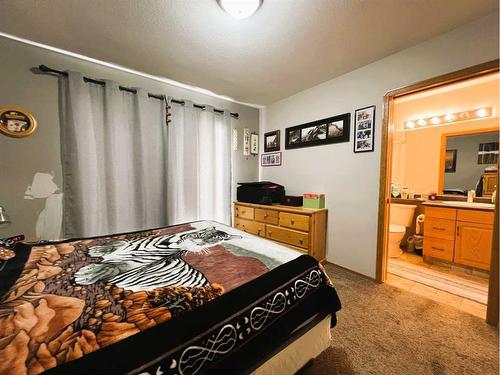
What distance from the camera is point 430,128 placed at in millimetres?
3072

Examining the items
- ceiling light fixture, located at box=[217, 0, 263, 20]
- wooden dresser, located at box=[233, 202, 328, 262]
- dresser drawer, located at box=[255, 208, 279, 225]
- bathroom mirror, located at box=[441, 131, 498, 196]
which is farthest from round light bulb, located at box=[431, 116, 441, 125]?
ceiling light fixture, located at box=[217, 0, 263, 20]

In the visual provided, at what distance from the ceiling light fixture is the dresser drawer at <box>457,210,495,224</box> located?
3.14m

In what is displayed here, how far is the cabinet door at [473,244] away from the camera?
7.43ft

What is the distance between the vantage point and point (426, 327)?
157 cm

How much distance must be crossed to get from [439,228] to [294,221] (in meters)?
1.91

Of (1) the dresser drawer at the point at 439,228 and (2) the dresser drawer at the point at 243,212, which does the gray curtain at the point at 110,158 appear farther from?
(1) the dresser drawer at the point at 439,228

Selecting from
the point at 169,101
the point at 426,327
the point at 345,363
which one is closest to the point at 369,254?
the point at 426,327

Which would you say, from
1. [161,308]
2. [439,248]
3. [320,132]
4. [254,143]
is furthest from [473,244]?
[161,308]

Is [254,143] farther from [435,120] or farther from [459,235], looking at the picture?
[459,235]

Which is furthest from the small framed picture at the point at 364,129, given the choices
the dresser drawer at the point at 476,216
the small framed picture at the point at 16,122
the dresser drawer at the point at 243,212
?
Answer: the small framed picture at the point at 16,122

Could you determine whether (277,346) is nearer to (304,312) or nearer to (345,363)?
(304,312)

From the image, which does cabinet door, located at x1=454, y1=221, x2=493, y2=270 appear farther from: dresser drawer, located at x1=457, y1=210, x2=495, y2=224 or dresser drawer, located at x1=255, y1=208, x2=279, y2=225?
dresser drawer, located at x1=255, y1=208, x2=279, y2=225

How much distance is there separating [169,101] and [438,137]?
3.93 m

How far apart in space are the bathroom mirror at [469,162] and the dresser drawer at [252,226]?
2.74m
